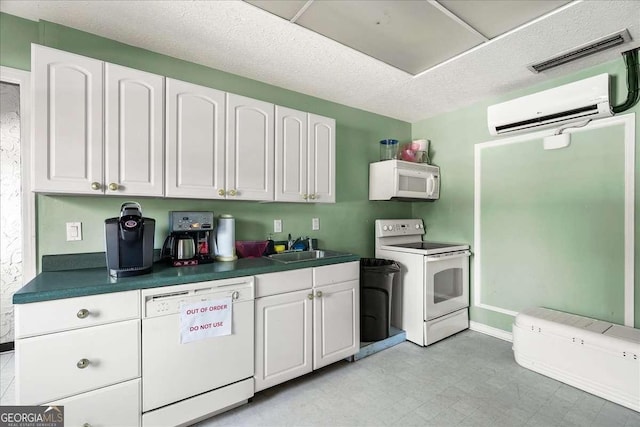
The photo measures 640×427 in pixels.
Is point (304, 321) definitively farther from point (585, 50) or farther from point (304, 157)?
point (585, 50)

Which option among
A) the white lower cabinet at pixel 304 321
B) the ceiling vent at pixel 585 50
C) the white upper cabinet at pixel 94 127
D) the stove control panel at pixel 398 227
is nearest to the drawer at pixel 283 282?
the white lower cabinet at pixel 304 321

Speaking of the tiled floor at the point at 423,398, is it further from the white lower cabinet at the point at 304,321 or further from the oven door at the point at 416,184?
the oven door at the point at 416,184

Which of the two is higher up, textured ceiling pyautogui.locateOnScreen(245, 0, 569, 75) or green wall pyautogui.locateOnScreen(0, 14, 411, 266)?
textured ceiling pyautogui.locateOnScreen(245, 0, 569, 75)

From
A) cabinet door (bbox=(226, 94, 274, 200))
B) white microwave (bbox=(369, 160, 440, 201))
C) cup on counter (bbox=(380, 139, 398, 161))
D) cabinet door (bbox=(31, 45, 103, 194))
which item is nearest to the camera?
cabinet door (bbox=(31, 45, 103, 194))

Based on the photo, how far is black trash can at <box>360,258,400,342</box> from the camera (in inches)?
106

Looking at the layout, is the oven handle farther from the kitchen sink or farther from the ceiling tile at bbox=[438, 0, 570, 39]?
the ceiling tile at bbox=[438, 0, 570, 39]

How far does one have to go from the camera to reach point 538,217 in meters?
2.74

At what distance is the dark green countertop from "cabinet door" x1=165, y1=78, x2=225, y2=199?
503mm

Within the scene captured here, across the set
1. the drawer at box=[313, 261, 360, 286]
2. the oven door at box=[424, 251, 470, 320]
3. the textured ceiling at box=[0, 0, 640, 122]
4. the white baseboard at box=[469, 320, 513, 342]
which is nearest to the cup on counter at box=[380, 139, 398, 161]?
the textured ceiling at box=[0, 0, 640, 122]

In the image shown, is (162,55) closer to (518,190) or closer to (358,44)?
(358,44)

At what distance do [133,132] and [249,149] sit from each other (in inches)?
29.0

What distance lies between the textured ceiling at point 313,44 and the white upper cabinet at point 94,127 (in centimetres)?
37

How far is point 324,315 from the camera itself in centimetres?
224

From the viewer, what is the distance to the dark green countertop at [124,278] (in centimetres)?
133
